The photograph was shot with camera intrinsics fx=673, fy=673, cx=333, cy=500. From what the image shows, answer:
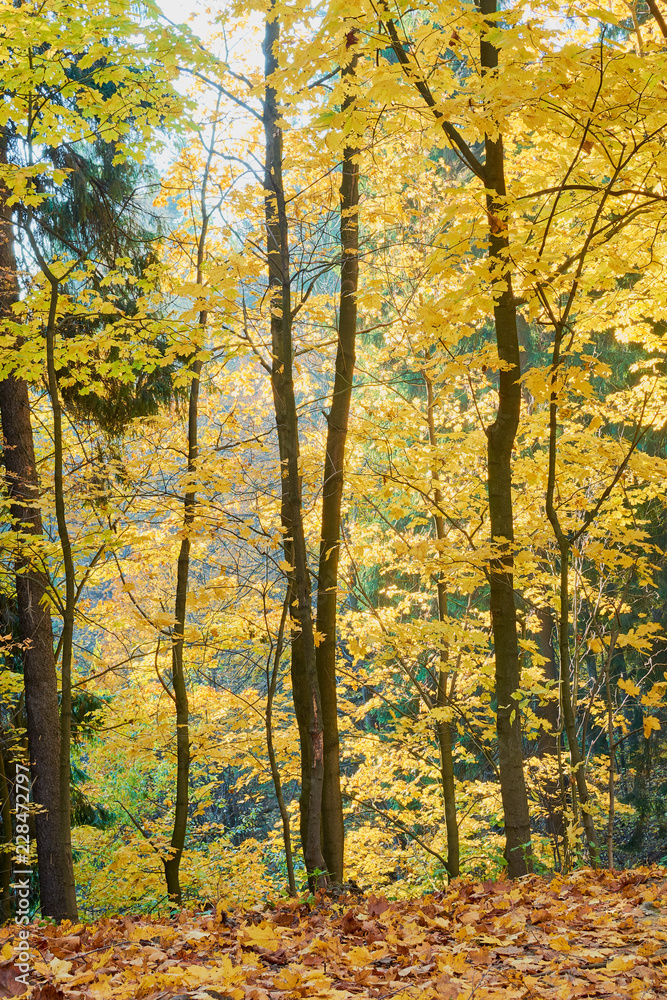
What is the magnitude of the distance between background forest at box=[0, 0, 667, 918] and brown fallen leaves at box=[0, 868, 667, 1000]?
1.08 metres

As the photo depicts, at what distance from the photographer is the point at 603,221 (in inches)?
192

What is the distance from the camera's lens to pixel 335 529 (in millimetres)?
5723

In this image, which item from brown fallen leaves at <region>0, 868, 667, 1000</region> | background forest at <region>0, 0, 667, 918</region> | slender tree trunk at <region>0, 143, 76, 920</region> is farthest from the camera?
slender tree trunk at <region>0, 143, 76, 920</region>

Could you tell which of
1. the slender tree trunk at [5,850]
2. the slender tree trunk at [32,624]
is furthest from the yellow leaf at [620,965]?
the slender tree trunk at [5,850]

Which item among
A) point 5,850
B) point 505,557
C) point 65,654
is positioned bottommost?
point 5,850

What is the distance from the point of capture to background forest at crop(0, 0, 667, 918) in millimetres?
3598

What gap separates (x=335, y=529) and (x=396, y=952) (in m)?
3.58

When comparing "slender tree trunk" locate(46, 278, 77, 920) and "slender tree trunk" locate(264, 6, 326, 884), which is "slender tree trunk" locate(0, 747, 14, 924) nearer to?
"slender tree trunk" locate(46, 278, 77, 920)

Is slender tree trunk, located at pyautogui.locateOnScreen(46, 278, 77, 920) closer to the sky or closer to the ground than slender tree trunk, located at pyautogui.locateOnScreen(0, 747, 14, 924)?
closer to the sky

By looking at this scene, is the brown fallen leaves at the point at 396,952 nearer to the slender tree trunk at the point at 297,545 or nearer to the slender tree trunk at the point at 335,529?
the slender tree trunk at the point at 297,545

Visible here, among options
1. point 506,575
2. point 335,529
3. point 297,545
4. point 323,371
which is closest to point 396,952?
point 297,545

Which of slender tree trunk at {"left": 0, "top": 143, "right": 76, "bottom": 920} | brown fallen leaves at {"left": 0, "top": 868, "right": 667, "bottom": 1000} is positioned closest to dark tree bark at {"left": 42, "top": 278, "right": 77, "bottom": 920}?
brown fallen leaves at {"left": 0, "top": 868, "right": 667, "bottom": 1000}

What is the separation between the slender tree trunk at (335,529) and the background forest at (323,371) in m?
0.03

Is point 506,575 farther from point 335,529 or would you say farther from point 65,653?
point 65,653
